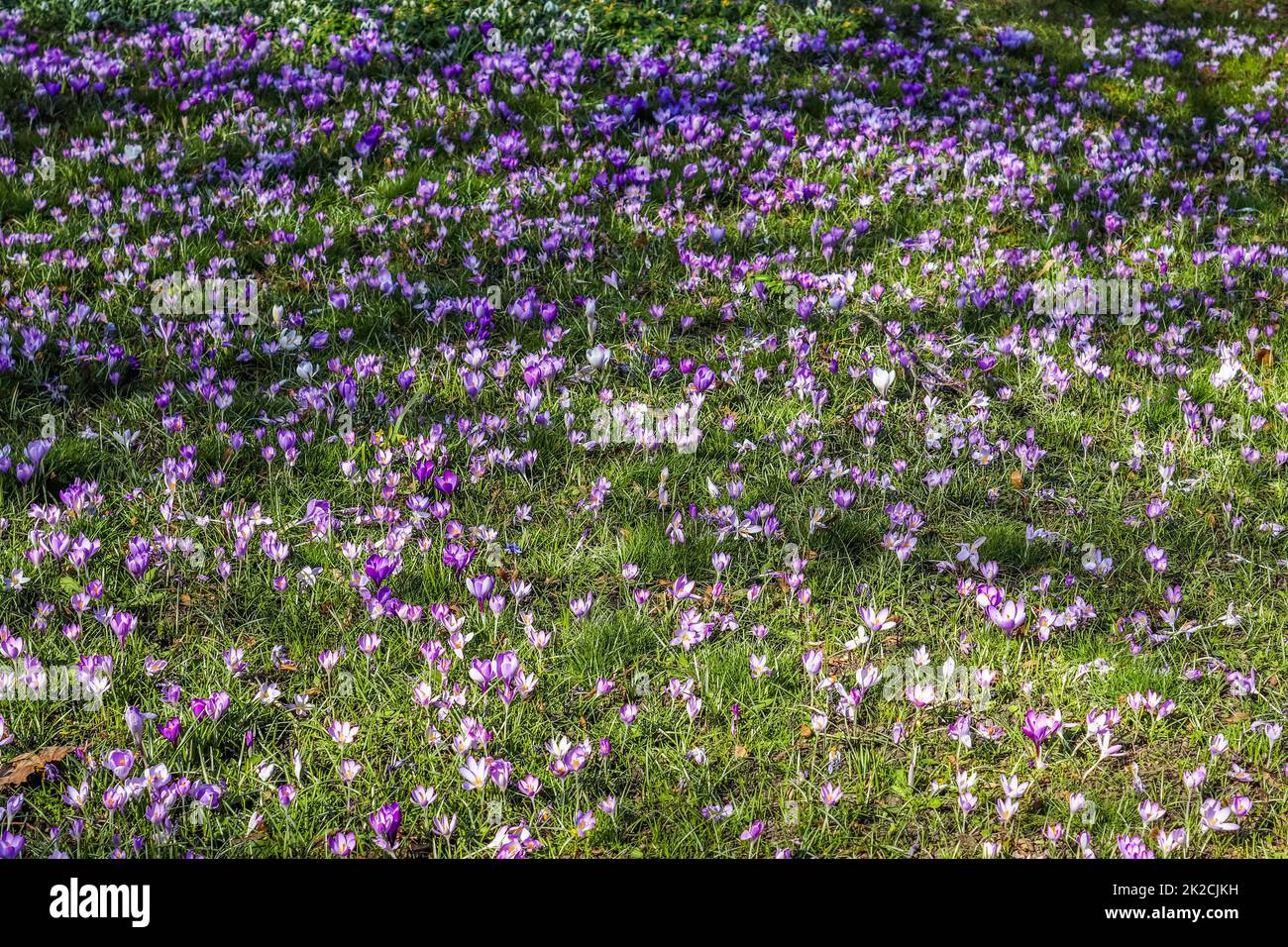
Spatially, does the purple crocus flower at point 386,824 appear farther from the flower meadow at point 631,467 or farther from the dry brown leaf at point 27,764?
the dry brown leaf at point 27,764

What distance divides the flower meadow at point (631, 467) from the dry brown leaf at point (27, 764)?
0.02 meters

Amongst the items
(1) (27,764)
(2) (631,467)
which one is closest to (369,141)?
(2) (631,467)

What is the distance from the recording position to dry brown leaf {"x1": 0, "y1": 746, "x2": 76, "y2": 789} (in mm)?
3143

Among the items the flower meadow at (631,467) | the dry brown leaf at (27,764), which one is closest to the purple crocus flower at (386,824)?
the flower meadow at (631,467)

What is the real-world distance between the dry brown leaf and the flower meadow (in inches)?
0.6

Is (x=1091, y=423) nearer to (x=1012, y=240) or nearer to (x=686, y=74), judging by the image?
(x=1012, y=240)

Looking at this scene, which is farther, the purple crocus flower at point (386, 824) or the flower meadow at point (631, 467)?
the flower meadow at point (631, 467)

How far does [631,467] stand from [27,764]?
256 cm

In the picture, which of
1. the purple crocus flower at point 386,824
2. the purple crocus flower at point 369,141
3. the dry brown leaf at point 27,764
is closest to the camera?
the purple crocus flower at point 386,824

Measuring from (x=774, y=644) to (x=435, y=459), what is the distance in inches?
70.6

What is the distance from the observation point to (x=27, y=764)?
320 centimetres

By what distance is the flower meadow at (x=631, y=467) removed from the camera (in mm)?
3213

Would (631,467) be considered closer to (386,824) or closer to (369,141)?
(386,824)

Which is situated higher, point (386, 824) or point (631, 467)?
point (631, 467)
